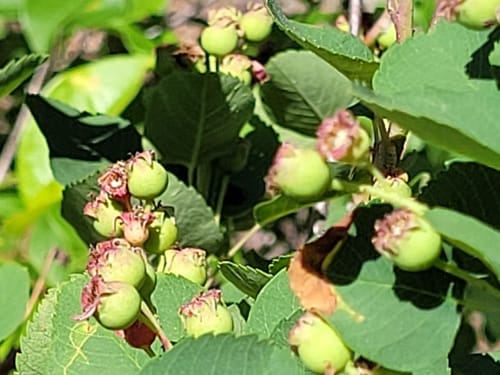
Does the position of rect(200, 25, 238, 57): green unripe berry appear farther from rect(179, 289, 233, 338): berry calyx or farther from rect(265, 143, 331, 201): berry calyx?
rect(265, 143, 331, 201): berry calyx

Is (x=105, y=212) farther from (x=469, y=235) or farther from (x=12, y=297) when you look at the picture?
(x=469, y=235)

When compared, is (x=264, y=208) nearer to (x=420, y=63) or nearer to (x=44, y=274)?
(x=420, y=63)

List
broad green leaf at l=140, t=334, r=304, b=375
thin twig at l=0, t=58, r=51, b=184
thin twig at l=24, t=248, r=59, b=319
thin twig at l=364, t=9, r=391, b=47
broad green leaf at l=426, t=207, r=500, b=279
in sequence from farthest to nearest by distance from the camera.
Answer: thin twig at l=0, t=58, r=51, b=184, thin twig at l=24, t=248, r=59, b=319, thin twig at l=364, t=9, r=391, b=47, broad green leaf at l=140, t=334, r=304, b=375, broad green leaf at l=426, t=207, r=500, b=279

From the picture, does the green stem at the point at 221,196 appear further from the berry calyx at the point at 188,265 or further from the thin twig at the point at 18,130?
the thin twig at the point at 18,130

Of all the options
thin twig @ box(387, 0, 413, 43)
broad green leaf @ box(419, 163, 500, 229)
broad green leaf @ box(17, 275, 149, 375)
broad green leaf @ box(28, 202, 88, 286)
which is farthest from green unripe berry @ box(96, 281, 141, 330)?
broad green leaf @ box(28, 202, 88, 286)

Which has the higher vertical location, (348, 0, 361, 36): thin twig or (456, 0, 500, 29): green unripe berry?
(456, 0, 500, 29): green unripe berry

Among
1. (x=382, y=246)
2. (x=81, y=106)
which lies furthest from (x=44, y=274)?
(x=382, y=246)

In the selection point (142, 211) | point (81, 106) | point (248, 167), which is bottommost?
point (81, 106)
